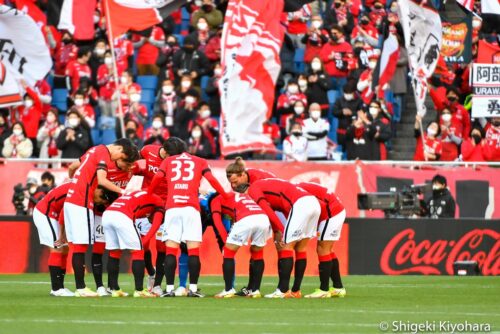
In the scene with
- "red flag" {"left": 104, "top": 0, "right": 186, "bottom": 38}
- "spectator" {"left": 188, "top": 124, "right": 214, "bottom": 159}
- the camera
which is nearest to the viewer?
the camera

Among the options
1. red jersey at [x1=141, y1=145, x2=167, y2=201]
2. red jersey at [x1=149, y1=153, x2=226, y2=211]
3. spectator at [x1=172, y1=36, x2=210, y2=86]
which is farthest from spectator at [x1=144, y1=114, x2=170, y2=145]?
red jersey at [x1=149, y1=153, x2=226, y2=211]

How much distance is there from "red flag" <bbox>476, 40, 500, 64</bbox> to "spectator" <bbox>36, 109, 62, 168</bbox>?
28.3 feet

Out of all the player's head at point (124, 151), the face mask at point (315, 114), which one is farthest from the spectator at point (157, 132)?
the player's head at point (124, 151)

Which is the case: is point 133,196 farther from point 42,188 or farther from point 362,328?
point 42,188

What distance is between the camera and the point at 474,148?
28.5 metres

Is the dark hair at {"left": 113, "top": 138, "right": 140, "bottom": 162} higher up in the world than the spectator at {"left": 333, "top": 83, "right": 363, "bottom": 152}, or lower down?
lower down

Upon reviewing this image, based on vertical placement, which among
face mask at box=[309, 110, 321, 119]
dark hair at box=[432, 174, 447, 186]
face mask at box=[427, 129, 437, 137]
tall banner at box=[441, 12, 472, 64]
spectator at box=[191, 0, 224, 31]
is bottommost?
dark hair at box=[432, 174, 447, 186]

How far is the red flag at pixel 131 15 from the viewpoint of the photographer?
27891 mm

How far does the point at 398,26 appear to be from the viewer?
31016mm

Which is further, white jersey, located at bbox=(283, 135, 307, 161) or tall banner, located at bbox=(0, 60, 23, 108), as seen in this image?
tall banner, located at bbox=(0, 60, 23, 108)

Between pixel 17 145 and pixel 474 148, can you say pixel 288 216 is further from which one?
pixel 17 145

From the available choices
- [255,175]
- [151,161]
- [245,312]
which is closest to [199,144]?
[151,161]

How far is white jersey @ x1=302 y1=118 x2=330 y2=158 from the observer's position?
29.1m

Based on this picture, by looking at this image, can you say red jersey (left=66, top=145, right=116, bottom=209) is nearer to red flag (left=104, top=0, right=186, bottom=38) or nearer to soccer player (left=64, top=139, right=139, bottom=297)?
soccer player (left=64, top=139, right=139, bottom=297)
